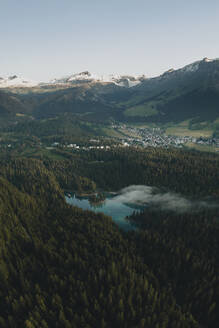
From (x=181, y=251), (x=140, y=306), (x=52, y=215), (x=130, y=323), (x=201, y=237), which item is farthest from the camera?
(x=52, y=215)

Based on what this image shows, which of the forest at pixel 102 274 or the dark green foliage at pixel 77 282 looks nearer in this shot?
the dark green foliage at pixel 77 282

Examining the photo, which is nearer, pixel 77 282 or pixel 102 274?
pixel 77 282

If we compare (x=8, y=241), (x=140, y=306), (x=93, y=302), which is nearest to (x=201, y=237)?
(x=140, y=306)

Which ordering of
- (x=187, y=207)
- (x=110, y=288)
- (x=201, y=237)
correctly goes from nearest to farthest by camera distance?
(x=110, y=288) < (x=201, y=237) < (x=187, y=207)

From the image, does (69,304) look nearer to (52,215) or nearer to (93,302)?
(93,302)

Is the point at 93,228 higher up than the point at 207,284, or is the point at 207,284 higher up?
the point at 93,228

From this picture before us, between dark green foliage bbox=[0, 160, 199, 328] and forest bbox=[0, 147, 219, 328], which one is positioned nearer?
dark green foliage bbox=[0, 160, 199, 328]

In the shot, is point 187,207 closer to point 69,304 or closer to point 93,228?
point 93,228

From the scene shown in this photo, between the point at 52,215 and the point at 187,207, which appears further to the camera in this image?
the point at 187,207

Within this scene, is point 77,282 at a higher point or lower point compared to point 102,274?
higher
